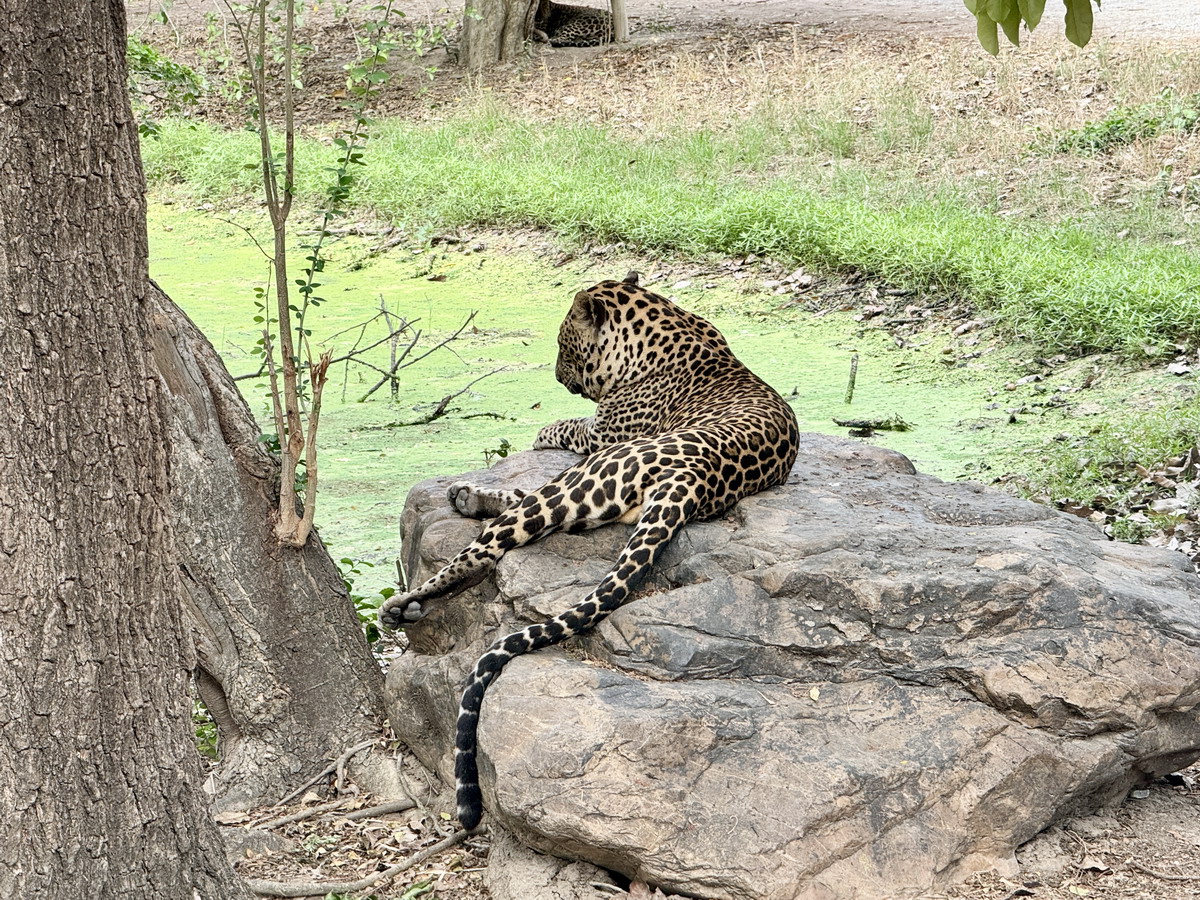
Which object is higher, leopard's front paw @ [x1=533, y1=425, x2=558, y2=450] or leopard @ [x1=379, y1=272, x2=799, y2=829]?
leopard @ [x1=379, y1=272, x2=799, y2=829]

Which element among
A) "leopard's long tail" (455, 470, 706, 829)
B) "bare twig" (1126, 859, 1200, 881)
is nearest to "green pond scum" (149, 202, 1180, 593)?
"leopard's long tail" (455, 470, 706, 829)

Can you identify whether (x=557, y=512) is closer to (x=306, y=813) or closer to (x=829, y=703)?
(x=829, y=703)

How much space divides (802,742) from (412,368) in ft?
23.4

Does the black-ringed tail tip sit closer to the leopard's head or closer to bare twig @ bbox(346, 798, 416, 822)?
bare twig @ bbox(346, 798, 416, 822)

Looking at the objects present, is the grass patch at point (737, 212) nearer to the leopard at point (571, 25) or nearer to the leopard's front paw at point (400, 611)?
the leopard at point (571, 25)

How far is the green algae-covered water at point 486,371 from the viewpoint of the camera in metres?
7.94

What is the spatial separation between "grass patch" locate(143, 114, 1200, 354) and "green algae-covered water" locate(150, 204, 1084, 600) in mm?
548

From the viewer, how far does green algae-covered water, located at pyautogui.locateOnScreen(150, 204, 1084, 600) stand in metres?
7.94

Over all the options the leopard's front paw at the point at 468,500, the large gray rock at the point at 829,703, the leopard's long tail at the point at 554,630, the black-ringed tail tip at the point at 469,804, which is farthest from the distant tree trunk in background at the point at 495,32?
the black-ringed tail tip at the point at 469,804

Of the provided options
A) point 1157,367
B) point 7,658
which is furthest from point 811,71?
Answer: point 7,658

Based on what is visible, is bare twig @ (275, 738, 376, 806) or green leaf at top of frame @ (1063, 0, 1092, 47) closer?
green leaf at top of frame @ (1063, 0, 1092, 47)

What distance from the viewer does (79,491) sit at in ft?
9.77

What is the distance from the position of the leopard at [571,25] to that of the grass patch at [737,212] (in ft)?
14.7

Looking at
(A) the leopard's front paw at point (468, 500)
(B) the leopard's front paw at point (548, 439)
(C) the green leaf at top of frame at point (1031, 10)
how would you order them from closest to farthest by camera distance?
1. (C) the green leaf at top of frame at point (1031, 10)
2. (A) the leopard's front paw at point (468, 500)
3. (B) the leopard's front paw at point (548, 439)
